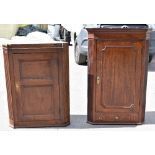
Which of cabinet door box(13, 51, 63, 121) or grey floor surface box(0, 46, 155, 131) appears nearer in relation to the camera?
cabinet door box(13, 51, 63, 121)

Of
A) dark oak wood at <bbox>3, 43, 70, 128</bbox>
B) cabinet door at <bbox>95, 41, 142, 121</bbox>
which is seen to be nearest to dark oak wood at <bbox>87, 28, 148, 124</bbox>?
cabinet door at <bbox>95, 41, 142, 121</bbox>

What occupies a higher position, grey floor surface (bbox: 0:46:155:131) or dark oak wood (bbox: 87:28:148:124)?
dark oak wood (bbox: 87:28:148:124)

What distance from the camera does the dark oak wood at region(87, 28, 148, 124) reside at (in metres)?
3.25

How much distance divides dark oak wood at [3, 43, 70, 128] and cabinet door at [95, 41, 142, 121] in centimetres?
46

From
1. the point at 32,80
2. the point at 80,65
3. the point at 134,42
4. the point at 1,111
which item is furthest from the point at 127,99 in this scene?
the point at 80,65

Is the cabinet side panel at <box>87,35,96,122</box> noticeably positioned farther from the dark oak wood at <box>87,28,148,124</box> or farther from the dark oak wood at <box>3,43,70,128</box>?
the dark oak wood at <box>3,43,70,128</box>

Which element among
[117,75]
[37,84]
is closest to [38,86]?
[37,84]

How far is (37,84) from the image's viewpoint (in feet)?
11.1

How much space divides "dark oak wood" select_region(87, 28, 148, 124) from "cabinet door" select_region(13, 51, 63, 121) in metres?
0.46

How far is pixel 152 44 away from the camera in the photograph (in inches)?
232

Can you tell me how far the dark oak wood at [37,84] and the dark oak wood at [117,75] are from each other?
0.38 meters

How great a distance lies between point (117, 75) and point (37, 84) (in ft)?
3.48

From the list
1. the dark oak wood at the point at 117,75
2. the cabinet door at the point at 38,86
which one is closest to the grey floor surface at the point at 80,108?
the dark oak wood at the point at 117,75

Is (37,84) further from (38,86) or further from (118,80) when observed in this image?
(118,80)
